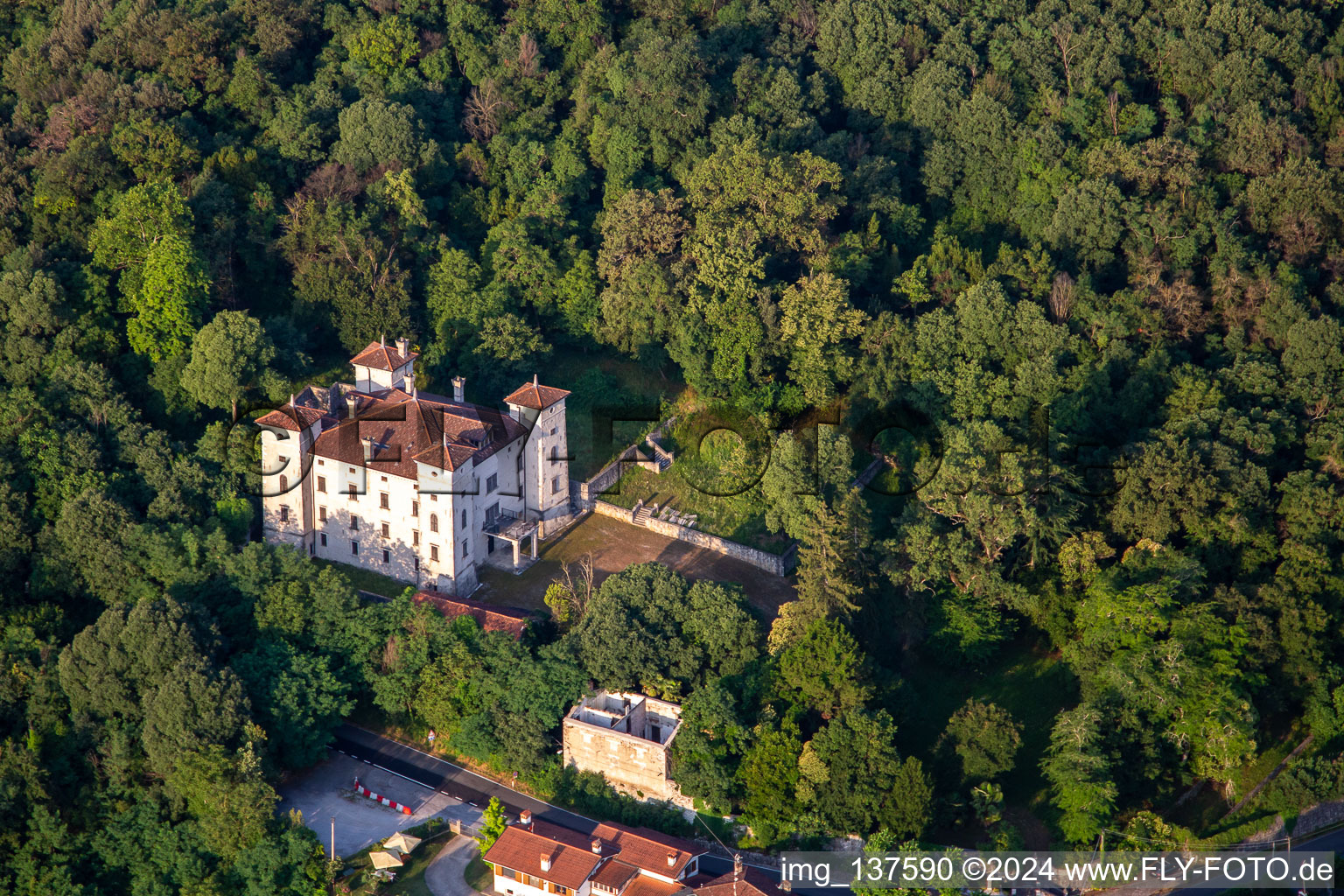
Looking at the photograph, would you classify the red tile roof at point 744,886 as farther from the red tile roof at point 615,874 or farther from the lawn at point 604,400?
the lawn at point 604,400

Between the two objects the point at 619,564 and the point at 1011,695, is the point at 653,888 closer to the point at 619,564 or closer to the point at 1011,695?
the point at 619,564

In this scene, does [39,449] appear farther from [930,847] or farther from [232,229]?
[930,847]

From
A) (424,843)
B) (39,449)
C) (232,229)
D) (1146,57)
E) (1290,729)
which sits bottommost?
(424,843)

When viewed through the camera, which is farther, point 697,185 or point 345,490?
point 697,185

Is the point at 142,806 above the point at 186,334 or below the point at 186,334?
below

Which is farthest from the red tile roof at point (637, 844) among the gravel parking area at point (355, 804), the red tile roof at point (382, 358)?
the red tile roof at point (382, 358)

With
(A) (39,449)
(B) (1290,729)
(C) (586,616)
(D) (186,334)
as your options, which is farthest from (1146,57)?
(A) (39,449)

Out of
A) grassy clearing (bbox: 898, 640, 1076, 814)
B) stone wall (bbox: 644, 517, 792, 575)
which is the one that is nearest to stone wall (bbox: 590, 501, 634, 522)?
stone wall (bbox: 644, 517, 792, 575)

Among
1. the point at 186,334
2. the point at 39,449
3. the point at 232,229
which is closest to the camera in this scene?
the point at 39,449

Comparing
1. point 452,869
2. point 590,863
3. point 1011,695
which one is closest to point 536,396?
point 452,869
